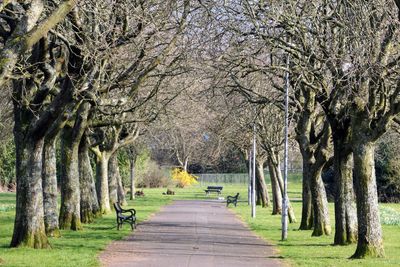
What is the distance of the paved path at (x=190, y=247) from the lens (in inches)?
683

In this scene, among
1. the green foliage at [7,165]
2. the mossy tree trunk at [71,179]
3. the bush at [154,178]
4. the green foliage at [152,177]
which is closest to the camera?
the mossy tree trunk at [71,179]

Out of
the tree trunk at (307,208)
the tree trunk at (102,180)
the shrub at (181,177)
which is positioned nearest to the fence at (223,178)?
the shrub at (181,177)

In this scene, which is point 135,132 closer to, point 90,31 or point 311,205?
point 311,205

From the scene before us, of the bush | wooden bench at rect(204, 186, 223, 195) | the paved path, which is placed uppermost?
the bush

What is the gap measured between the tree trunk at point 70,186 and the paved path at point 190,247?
233 centimetres

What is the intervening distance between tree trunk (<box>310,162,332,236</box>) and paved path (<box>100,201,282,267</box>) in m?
2.25

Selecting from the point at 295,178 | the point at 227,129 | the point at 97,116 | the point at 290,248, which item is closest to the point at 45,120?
the point at 290,248

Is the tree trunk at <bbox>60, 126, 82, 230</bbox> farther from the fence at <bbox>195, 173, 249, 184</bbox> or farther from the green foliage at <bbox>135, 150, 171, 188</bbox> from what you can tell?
the fence at <bbox>195, 173, 249, 184</bbox>

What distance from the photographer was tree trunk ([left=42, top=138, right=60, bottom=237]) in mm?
22672

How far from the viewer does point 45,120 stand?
19.0 m

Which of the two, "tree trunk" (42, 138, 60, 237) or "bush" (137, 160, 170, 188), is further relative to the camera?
"bush" (137, 160, 170, 188)

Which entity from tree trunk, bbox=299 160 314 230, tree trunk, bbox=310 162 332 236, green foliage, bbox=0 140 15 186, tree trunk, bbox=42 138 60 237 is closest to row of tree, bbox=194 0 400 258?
tree trunk, bbox=310 162 332 236

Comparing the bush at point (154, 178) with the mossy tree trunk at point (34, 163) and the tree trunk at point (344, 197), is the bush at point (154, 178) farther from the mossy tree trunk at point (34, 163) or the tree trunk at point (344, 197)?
the mossy tree trunk at point (34, 163)

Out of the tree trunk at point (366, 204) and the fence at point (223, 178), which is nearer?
the tree trunk at point (366, 204)
